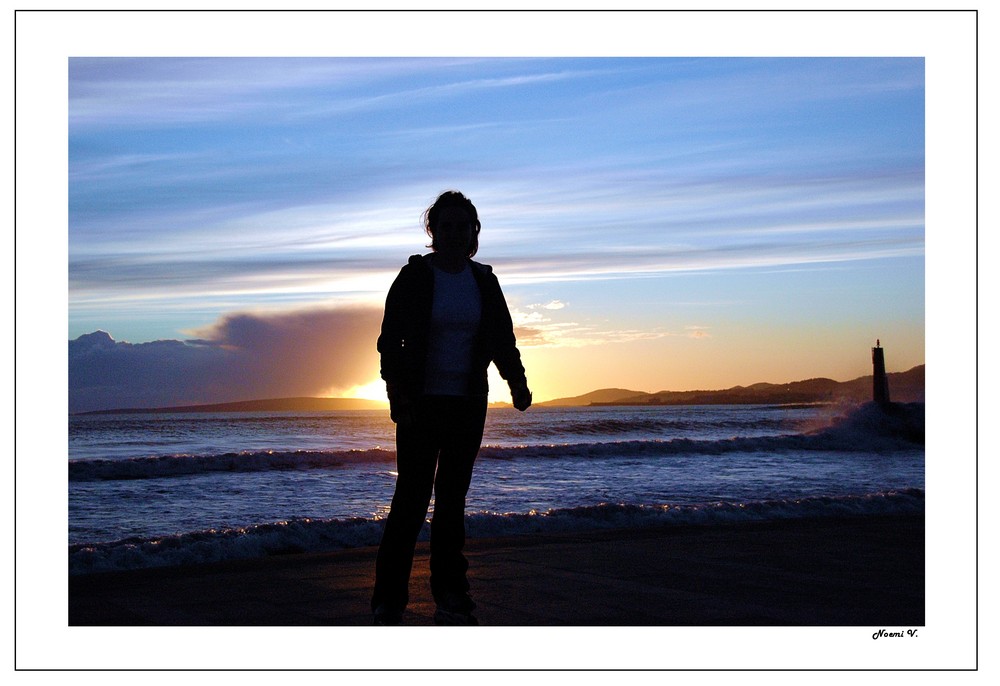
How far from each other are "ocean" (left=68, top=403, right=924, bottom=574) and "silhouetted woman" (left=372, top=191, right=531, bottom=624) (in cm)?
308

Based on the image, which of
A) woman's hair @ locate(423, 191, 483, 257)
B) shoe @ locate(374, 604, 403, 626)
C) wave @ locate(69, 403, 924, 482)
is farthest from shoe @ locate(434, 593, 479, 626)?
wave @ locate(69, 403, 924, 482)

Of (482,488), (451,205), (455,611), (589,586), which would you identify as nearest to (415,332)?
(451,205)

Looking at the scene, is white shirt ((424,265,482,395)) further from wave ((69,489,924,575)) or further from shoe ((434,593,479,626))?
wave ((69,489,924,575))

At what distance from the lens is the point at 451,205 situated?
3.43 m

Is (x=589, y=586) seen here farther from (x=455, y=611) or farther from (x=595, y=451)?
(x=595, y=451)

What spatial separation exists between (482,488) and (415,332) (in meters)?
8.15

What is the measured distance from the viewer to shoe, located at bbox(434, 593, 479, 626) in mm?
3387

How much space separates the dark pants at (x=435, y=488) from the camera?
329cm

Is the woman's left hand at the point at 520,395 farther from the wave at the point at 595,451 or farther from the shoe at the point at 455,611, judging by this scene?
the wave at the point at 595,451

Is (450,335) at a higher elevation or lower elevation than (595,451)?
higher

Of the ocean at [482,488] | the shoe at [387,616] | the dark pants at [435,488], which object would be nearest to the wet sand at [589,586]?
the shoe at [387,616]

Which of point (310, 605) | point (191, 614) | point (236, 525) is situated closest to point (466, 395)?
point (310, 605)
